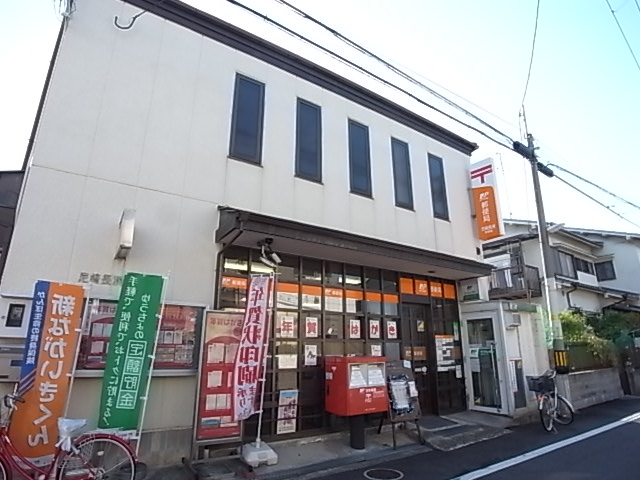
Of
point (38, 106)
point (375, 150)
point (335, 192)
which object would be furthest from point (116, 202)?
point (375, 150)

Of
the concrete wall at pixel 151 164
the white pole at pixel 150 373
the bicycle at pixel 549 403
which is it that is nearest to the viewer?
the white pole at pixel 150 373

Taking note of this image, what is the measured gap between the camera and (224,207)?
20.3ft

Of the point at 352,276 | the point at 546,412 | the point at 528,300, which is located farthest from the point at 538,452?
the point at 528,300

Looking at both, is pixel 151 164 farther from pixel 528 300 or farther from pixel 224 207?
pixel 528 300

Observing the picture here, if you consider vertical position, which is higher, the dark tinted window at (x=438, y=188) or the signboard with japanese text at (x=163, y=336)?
the dark tinted window at (x=438, y=188)

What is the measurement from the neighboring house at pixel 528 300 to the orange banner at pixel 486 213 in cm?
142

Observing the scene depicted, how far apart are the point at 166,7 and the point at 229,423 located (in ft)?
22.4

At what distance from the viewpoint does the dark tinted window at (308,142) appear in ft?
24.8

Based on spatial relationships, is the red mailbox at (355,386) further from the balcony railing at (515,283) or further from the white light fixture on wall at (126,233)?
the balcony railing at (515,283)

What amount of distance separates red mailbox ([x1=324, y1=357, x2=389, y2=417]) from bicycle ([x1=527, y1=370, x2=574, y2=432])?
3664 mm

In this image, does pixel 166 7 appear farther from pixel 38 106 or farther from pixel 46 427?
pixel 46 427

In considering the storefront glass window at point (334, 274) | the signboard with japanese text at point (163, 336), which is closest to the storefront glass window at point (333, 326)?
the storefront glass window at point (334, 274)

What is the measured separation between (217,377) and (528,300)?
506 inches

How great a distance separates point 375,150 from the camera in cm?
886
